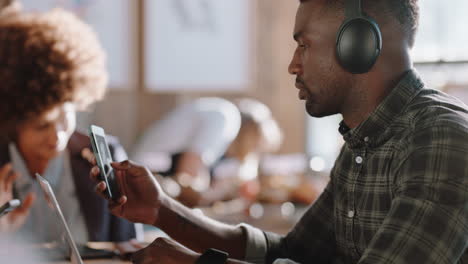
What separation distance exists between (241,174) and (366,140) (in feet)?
6.60

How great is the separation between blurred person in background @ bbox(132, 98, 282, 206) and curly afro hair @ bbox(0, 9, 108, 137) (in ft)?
3.92

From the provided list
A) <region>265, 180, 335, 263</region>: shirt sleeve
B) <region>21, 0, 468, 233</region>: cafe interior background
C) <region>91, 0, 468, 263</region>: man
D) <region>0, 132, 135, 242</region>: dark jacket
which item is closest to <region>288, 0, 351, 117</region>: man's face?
<region>91, 0, 468, 263</region>: man

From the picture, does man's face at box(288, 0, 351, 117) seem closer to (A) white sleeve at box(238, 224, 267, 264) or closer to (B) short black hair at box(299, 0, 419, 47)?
(B) short black hair at box(299, 0, 419, 47)

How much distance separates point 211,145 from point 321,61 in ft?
7.18

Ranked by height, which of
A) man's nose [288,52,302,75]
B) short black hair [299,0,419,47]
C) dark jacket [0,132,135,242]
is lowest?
dark jacket [0,132,135,242]

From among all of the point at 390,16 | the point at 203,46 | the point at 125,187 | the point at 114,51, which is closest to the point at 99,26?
the point at 114,51

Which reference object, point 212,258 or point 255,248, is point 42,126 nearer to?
point 255,248

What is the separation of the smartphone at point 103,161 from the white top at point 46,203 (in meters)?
0.52

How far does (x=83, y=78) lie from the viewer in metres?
1.82

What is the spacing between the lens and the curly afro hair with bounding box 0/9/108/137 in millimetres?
1779

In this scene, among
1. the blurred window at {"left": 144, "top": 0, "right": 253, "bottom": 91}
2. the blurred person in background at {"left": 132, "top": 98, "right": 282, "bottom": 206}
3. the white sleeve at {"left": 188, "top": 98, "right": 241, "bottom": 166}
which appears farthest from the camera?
the blurred window at {"left": 144, "top": 0, "right": 253, "bottom": 91}

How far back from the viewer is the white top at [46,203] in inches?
70.1

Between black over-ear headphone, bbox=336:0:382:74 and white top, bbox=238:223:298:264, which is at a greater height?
black over-ear headphone, bbox=336:0:382:74

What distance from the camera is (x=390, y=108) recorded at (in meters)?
1.13
